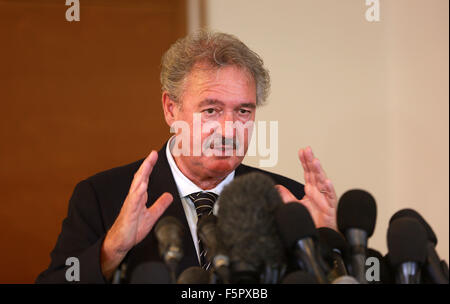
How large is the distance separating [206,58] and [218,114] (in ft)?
0.62

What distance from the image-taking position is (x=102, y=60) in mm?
2301

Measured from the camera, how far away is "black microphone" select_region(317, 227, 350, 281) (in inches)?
37.9

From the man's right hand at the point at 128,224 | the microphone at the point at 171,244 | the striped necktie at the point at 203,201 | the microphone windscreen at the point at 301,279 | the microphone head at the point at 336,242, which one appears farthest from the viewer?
the striped necktie at the point at 203,201

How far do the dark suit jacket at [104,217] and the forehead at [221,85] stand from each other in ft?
0.76

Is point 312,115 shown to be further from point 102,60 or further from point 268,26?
point 102,60

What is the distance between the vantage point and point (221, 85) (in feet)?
5.15

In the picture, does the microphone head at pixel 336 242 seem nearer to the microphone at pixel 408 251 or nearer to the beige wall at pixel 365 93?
the microphone at pixel 408 251

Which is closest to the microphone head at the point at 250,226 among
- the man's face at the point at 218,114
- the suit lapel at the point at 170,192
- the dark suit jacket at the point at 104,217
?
the dark suit jacket at the point at 104,217

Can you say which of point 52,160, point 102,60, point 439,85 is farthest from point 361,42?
point 52,160

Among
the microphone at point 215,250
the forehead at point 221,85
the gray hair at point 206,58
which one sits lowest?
the microphone at point 215,250

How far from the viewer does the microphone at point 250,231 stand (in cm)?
82

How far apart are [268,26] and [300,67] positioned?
0.79 feet

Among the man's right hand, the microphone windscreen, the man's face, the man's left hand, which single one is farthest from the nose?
the microphone windscreen

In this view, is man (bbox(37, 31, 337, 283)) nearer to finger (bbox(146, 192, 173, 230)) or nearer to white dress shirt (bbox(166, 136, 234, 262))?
white dress shirt (bbox(166, 136, 234, 262))
